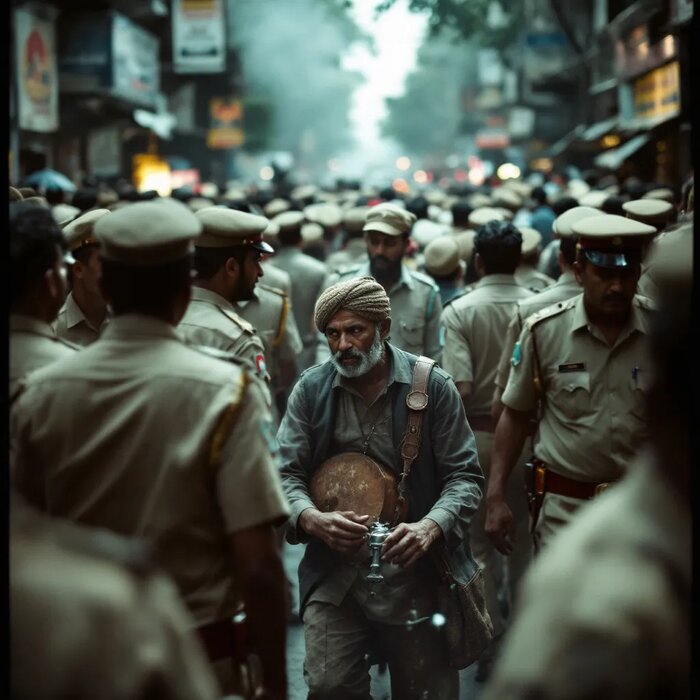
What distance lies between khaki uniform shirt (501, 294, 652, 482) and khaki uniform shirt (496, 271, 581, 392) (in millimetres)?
880

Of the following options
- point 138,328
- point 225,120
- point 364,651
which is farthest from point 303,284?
point 225,120

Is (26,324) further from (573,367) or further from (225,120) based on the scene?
(225,120)

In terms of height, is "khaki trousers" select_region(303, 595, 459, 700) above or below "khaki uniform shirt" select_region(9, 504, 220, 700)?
below

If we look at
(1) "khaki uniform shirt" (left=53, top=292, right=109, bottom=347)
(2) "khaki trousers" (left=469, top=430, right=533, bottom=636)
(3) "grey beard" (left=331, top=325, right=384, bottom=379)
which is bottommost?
(2) "khaki trousers" (left=469, top=430, right=533, bottom=636)

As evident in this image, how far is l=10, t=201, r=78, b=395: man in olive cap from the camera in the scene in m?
3.36

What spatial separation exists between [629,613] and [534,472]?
3.63 meters

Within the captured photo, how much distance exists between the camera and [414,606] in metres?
4.61

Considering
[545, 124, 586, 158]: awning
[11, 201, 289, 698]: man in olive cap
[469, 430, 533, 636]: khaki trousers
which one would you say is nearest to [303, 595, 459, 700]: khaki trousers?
[11, 201, 289, 698]: man in olive cap

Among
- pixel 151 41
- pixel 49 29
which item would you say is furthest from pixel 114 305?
pixel 151 41

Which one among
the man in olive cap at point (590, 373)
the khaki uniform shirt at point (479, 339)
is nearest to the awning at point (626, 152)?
the khaki uniform shirt at point (479, 339)

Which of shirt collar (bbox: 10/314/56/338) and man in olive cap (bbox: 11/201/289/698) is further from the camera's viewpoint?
shirt collar (bbox: 10/314/56/338)

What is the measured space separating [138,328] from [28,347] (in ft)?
1.77

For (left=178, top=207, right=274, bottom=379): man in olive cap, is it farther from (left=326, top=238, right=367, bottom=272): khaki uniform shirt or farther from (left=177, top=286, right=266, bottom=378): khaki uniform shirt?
(left=326, top=238, right=367, bottom=272): khaki uniform shirt

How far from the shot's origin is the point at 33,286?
3432 mm
